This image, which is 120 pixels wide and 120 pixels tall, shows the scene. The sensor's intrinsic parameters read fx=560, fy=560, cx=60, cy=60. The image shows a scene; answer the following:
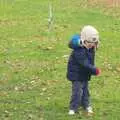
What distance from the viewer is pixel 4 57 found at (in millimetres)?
12578

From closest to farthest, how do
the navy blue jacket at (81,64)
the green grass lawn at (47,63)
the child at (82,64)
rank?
the child at (82,64)
the navy blue jacket at (81,64)
the green grass lawn at (47,63)

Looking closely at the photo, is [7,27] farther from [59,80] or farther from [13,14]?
[59,80]

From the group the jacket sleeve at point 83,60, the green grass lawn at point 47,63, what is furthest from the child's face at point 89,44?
the green grass lawn at point 47,63

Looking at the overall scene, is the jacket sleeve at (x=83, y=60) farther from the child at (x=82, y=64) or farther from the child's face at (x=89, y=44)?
the child's face at (x=89, y=44)

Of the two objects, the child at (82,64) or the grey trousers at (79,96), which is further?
the grey trousers at (79,96)

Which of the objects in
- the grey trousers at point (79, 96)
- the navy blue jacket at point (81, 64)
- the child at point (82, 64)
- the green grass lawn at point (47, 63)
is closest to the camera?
the child at point (82, 64)

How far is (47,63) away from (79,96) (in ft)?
12.9

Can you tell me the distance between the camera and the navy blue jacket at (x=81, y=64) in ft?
25.6

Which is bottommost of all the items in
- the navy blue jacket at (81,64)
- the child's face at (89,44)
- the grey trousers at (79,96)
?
the grey trousers at (79,96)

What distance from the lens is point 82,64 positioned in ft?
25.5

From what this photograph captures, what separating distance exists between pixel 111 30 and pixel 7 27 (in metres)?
3.15

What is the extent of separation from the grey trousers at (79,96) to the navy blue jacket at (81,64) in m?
0.11

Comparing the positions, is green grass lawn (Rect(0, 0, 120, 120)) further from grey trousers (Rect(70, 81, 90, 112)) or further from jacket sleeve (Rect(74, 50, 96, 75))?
jacket sleeve (Rect(74, 50, 96, 75))

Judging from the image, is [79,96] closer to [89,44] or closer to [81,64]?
[81,64]
